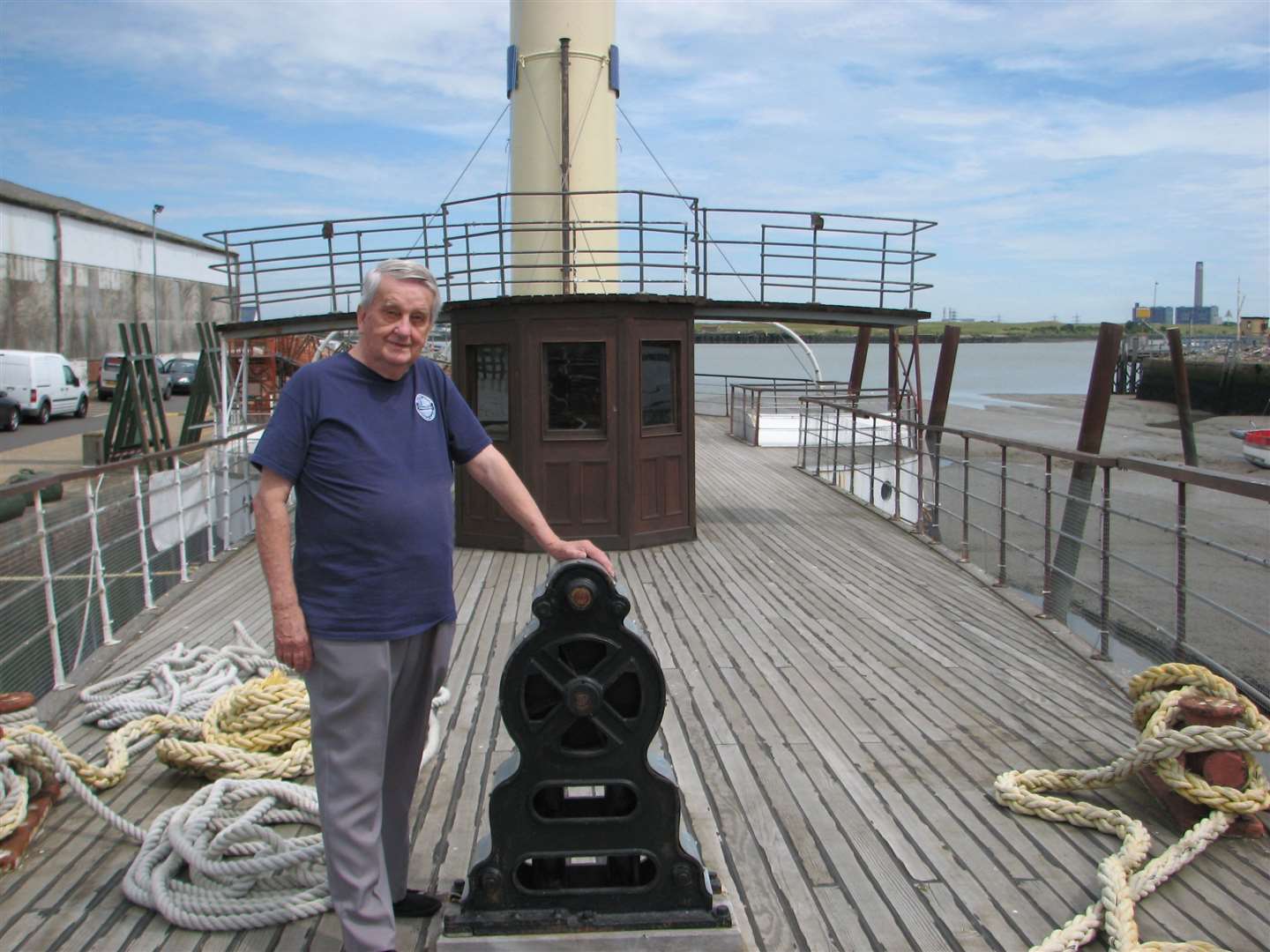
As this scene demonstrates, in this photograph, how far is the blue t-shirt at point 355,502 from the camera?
2527 millimetres

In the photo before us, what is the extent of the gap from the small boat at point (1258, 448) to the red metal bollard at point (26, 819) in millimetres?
33255

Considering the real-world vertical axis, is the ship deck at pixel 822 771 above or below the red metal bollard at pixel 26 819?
below

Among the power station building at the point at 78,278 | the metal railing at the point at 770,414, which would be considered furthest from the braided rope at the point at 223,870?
the power station building at the point at 78,278

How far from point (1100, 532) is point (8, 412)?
28715 millimetres

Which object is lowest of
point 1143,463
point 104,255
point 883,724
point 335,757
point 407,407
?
point 883,724

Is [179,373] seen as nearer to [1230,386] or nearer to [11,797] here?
[11,797]

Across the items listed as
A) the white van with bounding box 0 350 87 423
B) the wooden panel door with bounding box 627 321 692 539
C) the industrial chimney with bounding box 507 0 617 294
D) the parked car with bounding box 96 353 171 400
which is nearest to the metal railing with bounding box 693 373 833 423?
the industrial chimney with bounding box 507 0 617 294

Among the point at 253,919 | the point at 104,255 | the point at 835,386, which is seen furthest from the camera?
the point at 104,255

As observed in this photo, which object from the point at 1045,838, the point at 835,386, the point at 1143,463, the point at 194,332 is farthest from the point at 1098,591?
the point at 194,332

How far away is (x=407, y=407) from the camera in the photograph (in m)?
2.67

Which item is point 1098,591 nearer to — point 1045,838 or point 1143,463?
point 1143,463

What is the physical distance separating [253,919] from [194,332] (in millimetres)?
57762

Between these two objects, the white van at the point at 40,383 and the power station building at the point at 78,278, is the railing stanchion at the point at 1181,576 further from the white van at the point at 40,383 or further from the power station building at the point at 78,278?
the power station building at the point at 78,278

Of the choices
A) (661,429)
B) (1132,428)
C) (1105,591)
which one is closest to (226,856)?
(1105,591)
